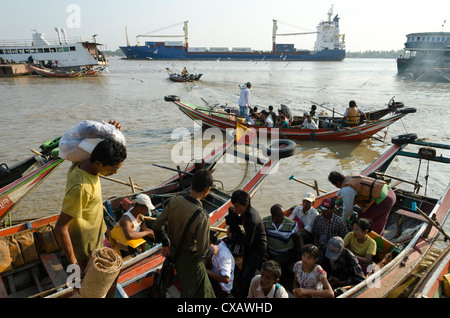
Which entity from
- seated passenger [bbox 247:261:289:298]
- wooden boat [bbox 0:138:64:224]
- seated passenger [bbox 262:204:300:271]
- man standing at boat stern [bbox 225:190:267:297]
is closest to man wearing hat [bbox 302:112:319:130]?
seated passenger [bbox 262:204:300:271]

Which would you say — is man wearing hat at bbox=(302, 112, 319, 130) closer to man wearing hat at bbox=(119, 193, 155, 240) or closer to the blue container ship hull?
man wearing hat at bbox=(119, 193, 155, 240)

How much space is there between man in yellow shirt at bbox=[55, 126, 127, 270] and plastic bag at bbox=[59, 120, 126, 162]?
0.12 metres

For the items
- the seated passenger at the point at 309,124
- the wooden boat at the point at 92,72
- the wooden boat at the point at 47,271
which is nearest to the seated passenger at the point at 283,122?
the seated passenger at the point at 309,124

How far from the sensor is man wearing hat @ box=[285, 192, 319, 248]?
4152 mm

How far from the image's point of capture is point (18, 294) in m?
3.45

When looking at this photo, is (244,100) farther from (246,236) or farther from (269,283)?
(269,283)

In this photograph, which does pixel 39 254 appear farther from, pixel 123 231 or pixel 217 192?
pixel 217 192

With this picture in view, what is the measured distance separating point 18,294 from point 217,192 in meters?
3.43

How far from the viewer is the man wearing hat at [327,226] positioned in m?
3.94

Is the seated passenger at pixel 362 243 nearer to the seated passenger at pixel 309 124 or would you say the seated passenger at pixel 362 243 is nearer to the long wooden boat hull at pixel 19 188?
the long wooden boat hull at pixel 19 188

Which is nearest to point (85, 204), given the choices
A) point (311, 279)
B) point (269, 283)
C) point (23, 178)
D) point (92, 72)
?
point (269, 283)

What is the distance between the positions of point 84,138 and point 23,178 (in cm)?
321

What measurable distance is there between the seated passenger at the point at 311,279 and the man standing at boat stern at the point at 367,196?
1357mm
